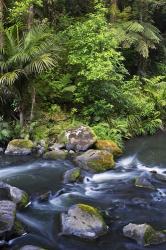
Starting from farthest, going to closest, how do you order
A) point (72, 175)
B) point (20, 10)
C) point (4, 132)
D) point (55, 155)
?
point (20, 10)
point (4, 132)
point (55, 155)
point (72, 175)

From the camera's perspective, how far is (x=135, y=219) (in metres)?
8.37

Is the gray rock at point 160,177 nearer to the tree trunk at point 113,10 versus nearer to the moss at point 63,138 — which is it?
the moss at point 63,138

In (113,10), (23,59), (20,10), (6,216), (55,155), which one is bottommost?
(55,155)

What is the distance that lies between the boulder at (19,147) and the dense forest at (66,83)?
0.44 metres

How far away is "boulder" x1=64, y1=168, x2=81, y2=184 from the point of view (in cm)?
1044

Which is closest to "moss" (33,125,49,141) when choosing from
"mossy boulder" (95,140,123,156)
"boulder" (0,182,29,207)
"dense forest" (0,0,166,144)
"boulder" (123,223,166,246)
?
"dense forest" (0,0,166,144)

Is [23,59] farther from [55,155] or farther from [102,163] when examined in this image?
[102,163]

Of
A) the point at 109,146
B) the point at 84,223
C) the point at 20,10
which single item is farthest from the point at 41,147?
the point at 84,223

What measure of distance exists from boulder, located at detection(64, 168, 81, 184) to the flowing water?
20cm

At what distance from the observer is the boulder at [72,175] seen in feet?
34.2

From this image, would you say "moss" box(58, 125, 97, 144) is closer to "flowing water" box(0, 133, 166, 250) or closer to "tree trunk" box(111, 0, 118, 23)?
"flowing water" box(0, 133, 166, 250)

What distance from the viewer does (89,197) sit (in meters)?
9.55

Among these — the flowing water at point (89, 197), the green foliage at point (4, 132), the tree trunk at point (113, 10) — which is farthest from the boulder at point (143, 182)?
the tree trunk at point (113, 10)

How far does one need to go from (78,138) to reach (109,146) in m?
1.00
